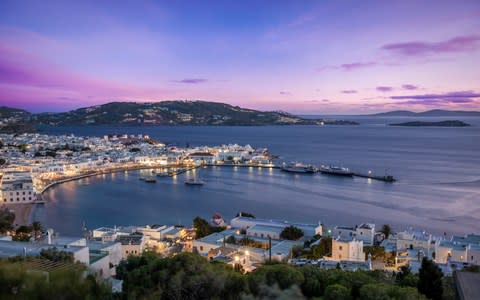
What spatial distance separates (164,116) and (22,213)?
83646 mm

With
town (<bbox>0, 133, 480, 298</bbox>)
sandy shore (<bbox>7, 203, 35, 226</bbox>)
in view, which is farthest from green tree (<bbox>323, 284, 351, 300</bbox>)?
sandy shore (<bbox>7, 203, 35, 226</bbox>)

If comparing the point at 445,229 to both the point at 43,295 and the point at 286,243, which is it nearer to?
the point at 286,243

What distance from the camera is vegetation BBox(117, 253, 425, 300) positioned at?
3.90 metres

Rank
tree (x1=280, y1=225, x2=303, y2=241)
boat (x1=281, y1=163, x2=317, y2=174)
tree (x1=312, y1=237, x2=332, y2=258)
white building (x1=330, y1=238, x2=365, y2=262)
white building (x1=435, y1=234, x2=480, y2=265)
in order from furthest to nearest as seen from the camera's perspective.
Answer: boat (x1=281, y1=163, x2=317, y2=174)
tree (x1=280, y1=225, x2=303, y2=241)
tree (x1=312, y1=237, x2=332, y2=258)
white building (x1=330, y1=238, x2=365, y2=262)
white building (x1=435, y1=234, x2=480, y2=265)

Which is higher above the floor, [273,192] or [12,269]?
[12,269]

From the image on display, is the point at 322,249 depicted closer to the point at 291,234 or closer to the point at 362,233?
the point at 291,234

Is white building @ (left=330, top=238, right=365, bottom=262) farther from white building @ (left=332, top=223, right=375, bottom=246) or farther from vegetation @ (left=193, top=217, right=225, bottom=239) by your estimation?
vegetation @ (left=193, top=217, right=225, bottom=239)

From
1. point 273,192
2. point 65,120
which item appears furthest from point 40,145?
point 65,120

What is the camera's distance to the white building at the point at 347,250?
8.84 m

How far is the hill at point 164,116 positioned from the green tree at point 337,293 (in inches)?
3534

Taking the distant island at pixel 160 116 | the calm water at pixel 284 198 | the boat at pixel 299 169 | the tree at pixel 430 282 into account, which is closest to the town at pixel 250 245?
the tree at pixel 430 282

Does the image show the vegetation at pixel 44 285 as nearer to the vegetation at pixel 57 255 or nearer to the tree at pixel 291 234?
the vegetation at pixel 57 255

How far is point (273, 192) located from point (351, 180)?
19.0 ft

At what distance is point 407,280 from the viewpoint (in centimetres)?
534
